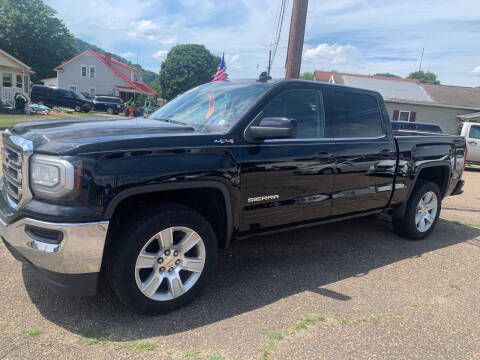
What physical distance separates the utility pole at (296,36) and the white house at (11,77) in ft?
74.8

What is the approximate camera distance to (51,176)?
2.43 metres

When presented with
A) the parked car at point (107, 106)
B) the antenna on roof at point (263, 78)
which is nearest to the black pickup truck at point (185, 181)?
the antenna on roof at point (263, 78)

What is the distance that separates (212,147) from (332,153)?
1392 millimetres

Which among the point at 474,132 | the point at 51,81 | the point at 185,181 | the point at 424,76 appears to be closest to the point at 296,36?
the point at 185,181

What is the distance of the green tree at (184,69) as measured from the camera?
73.8m

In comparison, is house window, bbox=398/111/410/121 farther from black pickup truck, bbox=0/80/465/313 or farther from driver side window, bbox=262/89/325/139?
driver side window, bbox=262/89/325/139

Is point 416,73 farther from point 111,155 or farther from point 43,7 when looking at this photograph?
point 111,155

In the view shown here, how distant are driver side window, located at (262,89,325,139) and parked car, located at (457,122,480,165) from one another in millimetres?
13172

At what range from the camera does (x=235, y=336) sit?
2.71 m

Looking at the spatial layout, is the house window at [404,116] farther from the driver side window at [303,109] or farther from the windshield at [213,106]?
the windshield at [213,106]

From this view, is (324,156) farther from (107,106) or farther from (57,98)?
(107,106)

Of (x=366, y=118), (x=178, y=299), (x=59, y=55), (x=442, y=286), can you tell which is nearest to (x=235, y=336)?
(x=178, y=299)

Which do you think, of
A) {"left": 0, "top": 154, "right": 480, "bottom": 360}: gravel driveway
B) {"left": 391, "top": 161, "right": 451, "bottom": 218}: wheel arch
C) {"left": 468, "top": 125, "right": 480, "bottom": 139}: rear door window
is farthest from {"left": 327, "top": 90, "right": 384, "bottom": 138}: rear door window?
{"left": 468, "top": 125, "right": 480, "bottom": 139}: rear door window

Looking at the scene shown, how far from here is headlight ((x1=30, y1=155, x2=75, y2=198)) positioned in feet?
7.84
